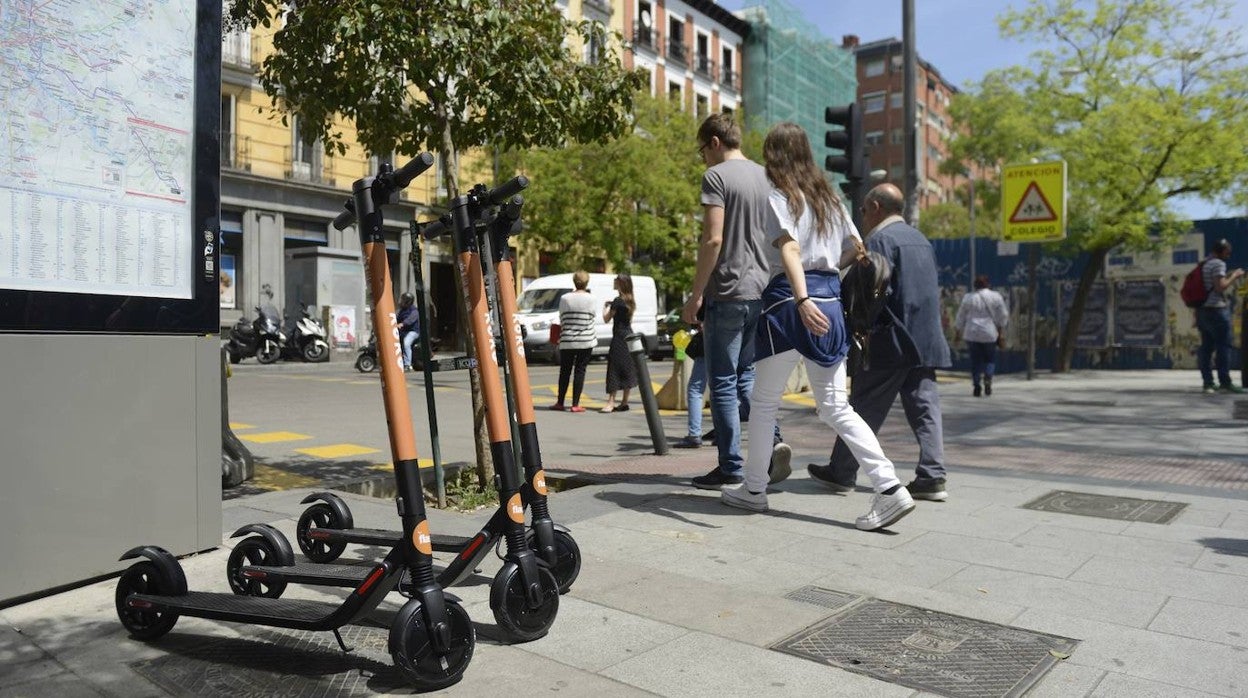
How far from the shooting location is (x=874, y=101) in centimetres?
7331

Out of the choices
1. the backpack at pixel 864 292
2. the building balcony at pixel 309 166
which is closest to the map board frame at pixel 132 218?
the backpack at pixel 864 292

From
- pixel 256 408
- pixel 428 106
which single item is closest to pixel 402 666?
pixel 428 106

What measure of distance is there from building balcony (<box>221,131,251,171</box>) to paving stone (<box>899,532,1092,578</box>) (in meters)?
26.1

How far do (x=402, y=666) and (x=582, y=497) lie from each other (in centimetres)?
281

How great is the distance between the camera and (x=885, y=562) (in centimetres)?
411

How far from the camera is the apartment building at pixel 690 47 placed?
→ 43.0 meters

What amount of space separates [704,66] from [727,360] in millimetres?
44955

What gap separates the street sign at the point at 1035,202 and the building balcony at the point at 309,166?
784 inches

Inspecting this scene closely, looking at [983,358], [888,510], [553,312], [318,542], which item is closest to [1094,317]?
[983,358]

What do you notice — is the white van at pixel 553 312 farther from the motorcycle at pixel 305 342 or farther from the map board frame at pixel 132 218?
the map board frame at pixel 132 218

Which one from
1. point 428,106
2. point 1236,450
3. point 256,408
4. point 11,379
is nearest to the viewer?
point 11,379

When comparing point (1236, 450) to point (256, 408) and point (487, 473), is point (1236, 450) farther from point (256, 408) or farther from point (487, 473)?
point (256, 408)

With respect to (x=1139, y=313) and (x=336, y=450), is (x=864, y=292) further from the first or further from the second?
(x=1139, y=313)

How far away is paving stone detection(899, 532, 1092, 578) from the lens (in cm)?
405
